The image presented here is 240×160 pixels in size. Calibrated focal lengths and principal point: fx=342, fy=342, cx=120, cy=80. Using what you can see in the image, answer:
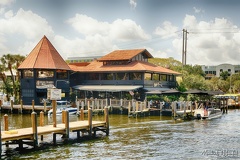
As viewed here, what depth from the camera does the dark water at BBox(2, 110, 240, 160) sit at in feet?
75.3

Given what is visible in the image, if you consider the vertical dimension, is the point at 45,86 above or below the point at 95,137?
above

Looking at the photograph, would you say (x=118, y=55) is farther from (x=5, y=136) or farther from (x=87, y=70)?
(x=5, y=136)

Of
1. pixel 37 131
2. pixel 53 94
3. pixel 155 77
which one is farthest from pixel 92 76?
pixel 37 131

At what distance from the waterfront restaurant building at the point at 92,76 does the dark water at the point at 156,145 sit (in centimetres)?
1833

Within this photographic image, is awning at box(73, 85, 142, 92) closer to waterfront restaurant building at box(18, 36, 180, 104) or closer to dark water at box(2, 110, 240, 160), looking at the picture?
waterfront restaurant building at box(18, 36, 180, 104)

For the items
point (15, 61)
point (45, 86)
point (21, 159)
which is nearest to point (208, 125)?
point (21, 159)

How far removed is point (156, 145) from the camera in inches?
1050

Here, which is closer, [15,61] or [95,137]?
[95,137]

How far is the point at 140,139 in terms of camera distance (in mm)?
29391

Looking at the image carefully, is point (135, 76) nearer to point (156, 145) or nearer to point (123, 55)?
point (123, 55)

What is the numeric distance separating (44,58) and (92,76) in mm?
9438

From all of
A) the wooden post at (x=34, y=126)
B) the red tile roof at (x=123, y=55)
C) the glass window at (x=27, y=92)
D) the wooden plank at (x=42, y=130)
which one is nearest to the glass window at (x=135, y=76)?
the red tile roof at (x=123, y=55)

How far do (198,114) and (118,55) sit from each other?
23.0m

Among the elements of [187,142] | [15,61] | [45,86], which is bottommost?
[187,142]
